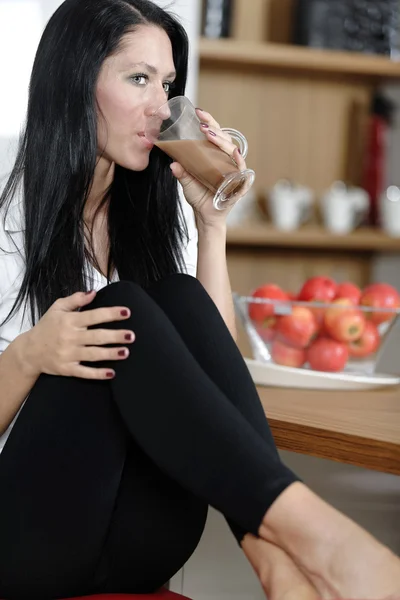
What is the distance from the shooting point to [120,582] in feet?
3.40

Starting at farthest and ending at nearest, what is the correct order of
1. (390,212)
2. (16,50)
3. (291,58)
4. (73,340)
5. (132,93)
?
(390,212)
(291,58)
(16,50)
(132,93)
(73,340)

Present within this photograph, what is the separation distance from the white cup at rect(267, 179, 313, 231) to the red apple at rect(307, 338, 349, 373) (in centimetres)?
140

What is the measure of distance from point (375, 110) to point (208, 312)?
6.25 feet

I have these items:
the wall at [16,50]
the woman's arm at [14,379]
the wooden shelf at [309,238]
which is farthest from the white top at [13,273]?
the wooden shelf at [309,238]

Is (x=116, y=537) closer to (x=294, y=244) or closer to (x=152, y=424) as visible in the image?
(x=152, y=424)

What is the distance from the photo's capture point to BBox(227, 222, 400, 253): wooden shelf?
260cm

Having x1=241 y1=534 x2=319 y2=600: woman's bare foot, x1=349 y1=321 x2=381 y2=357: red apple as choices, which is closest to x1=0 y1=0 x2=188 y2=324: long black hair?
x1=349 y1=321 x2=381 y2=357: red apple

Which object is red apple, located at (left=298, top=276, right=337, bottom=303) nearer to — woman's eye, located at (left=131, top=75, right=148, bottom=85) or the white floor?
the white floor

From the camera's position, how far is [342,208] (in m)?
2.69

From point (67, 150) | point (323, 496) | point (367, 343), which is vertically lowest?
point (323, 496)

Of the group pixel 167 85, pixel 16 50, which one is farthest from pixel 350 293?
pixel 16 50

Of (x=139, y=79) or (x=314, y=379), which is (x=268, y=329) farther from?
(x=139, y=79)

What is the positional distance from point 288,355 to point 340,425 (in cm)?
27

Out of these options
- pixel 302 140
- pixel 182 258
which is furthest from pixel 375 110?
pixel 182 258
